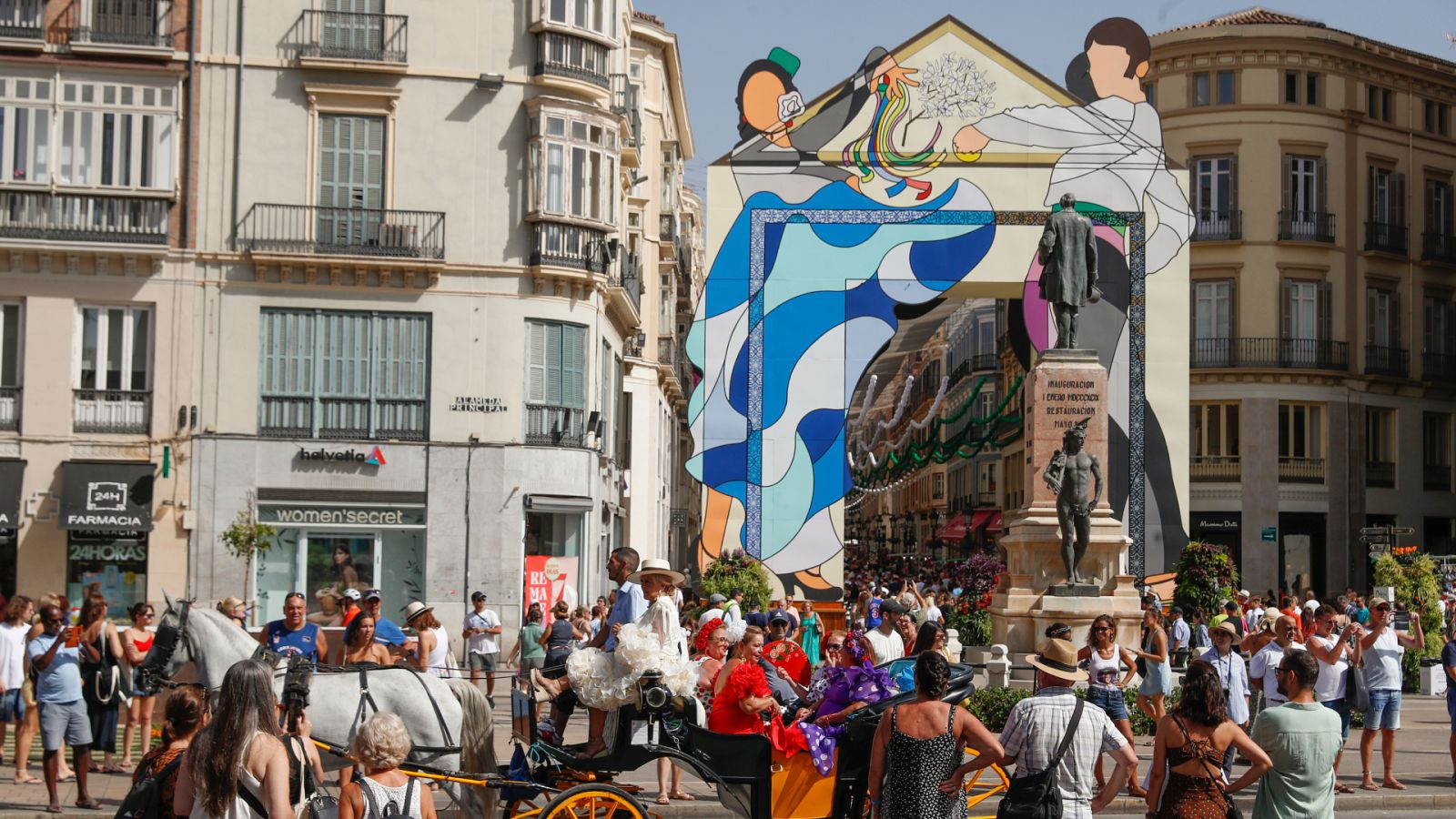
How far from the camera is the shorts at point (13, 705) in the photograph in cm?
1527

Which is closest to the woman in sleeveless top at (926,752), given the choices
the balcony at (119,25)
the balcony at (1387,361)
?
the balcony at (119,25)

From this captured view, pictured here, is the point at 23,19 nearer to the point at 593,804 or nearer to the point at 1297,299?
the point at 593,804

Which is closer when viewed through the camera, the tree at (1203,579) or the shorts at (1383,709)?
the shorts at (1383,709)

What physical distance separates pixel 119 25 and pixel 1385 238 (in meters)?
32.9

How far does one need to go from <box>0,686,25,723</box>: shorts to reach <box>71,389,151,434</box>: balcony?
1510 centimetres

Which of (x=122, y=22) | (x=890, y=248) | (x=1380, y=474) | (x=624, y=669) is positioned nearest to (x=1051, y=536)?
(x=890, y=248)

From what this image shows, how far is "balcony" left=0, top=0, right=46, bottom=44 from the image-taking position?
97.3 ft

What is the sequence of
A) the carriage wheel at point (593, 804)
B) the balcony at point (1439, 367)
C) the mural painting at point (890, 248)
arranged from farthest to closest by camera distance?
the balcony at point (1439, 367) < the mural painting at point (890, 248) < the carriage wheel at point (593, 804)

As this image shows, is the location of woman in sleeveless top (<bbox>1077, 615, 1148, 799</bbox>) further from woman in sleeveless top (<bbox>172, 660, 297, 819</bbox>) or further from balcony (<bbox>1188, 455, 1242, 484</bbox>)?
balcony (<bbox>1188, 455, 1242, 484</bbox>)

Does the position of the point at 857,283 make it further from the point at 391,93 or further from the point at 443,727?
the point at 443,727

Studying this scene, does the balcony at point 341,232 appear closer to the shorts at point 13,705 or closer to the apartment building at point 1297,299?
the shorts at point 13,705

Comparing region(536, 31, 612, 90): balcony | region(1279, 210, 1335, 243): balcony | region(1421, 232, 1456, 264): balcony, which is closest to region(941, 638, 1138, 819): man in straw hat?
region(536, 31, 612, 90): balcony

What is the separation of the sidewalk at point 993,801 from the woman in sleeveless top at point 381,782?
444 centimetres

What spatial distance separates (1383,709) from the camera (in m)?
15.8
